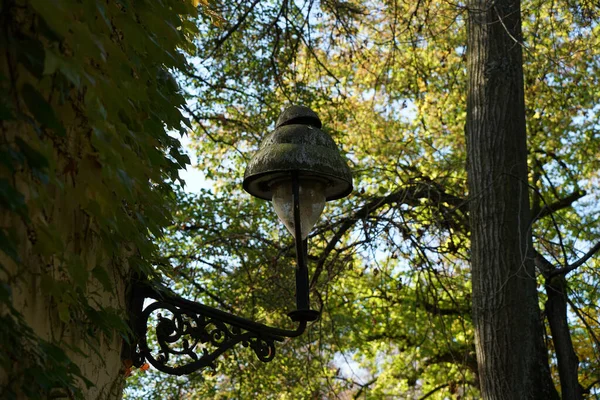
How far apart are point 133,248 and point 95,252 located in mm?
614

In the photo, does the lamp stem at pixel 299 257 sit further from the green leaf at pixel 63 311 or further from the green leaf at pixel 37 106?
the green leaf at pixel 37 106

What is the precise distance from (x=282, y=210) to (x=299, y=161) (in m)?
0.29

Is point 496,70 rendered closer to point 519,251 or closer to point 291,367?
point 519,251

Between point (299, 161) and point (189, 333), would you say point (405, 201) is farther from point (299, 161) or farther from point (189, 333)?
point (189, 333)

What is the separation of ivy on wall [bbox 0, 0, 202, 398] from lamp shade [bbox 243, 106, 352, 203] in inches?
30.2

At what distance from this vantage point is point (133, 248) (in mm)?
3521

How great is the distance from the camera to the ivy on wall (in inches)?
83.4

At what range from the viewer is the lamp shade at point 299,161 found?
388 cm

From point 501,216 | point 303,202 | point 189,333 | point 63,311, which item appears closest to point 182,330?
point 189,333

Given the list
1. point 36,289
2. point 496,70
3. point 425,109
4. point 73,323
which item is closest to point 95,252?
point 73,323

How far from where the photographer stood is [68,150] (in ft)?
8.27

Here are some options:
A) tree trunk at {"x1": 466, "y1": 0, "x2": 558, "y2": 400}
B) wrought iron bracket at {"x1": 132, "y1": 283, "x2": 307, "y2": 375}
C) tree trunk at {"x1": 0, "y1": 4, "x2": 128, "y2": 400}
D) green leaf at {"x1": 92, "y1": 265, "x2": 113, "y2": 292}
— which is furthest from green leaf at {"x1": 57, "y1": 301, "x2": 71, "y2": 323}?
tree trunk at {"x1": 466, "y1": 0, "x2": 558, "y2": 400}

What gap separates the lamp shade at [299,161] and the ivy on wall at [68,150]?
0.77 meters

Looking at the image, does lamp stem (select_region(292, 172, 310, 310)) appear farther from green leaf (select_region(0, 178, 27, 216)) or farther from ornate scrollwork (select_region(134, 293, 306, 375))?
green leaf (select_region(0, 178, 27, 216))
